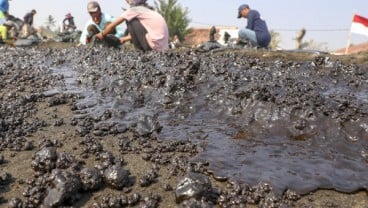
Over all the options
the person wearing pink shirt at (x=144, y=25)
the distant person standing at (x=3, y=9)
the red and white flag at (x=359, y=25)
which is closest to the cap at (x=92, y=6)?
the person wearing pink shirt at (x=144, y=25)

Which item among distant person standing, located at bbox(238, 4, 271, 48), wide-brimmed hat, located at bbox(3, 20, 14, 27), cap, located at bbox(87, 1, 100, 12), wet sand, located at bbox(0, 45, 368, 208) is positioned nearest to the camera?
wet sand, located at bbox(0, 45, 368, 208)

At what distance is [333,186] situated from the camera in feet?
6.79

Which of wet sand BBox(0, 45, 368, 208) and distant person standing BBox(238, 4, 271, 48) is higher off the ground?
distant person standing BBox(238, 4, 271, 48)

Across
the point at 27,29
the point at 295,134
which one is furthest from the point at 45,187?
the point at 27,29

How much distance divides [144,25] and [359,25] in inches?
302

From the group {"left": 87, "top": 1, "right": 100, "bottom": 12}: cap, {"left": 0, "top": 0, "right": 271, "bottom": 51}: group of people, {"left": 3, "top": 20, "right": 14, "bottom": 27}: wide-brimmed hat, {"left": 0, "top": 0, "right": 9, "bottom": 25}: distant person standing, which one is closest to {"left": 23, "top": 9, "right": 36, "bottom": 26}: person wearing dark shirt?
{"left": 3, "top": 20, "right": 14, "bottom": 27}: wide-brimmed hat

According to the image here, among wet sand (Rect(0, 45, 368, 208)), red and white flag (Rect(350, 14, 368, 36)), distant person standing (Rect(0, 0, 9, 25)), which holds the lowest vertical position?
wet sand (Rect(0, 45, 368, 208))

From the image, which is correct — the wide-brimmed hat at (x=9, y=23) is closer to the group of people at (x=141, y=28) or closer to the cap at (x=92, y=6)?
the group of people at (x=141, y=28)

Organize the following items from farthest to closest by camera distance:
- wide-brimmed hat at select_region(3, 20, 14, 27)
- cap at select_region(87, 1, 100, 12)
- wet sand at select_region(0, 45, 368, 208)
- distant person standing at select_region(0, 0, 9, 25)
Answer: wide-brimmed hat at select_region(3, 20, 14, 27)
distant person standing at select_region(0, 0, 9, 25)
cap at select_region(87, 1, 100, 12)
wet sand at select_region(0, 45, 368, 208)

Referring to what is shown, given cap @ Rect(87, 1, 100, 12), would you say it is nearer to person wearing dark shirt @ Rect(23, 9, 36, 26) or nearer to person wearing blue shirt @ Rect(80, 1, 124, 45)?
person wearing blue shirt @ Rect(80, 1, 124, 45)

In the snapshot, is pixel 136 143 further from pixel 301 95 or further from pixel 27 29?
pixel 27 29

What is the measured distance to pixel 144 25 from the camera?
6195mm

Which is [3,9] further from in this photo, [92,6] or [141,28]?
[141,28]

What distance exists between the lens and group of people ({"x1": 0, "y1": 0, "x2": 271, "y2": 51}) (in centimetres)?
616
